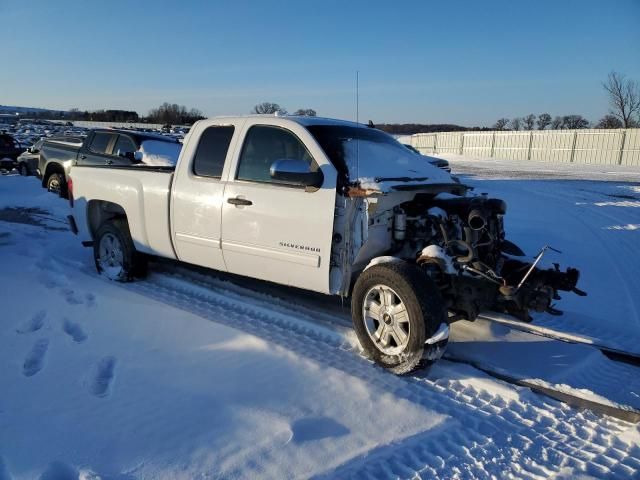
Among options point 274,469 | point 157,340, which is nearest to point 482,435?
point 274,469

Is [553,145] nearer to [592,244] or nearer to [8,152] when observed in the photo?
[592,244]

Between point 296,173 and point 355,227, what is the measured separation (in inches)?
25.4

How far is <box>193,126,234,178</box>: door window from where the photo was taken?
4957 mm

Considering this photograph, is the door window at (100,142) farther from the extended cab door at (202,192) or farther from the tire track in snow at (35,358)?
the tire track in snow at (35,358)

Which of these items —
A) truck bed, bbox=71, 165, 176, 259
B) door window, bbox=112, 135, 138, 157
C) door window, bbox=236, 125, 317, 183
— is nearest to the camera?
door window, bbox=236, 125, 317, 183

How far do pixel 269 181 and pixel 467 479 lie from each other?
2860 mm

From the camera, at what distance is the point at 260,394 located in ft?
11.1

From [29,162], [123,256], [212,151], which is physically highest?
[212,151]

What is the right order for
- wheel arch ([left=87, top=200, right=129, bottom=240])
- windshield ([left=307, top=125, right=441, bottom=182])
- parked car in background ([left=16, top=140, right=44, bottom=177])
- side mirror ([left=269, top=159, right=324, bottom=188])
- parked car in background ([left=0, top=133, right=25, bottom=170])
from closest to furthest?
side mirror ([left=269, top=159, right=324, bottom=188]) < windshield ([left=307, top=125, right=441, bottom=182]) < wheel arch ([left=87, top=200, right=129, bottom=240]) < parked car in background ([left=16, top=140, right=44, bottom=177]) < parked car in background ([left=0, top=133, right=25, bottom=170])

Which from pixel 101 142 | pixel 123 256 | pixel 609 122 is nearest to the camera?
pixel 123 256

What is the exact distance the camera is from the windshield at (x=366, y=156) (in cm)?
423

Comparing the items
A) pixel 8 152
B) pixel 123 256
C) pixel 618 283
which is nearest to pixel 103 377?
pixel 123 256

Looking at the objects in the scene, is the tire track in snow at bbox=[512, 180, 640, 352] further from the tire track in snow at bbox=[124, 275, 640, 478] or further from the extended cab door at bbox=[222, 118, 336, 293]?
the extended cab door at bbox=[222, 118, 336, 293]

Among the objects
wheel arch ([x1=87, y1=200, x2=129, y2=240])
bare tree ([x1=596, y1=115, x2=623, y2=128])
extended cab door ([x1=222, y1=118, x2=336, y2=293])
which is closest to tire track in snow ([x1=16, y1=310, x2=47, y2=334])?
extended cab door ([x1=222, y1=118, x2=336, y2=293])
